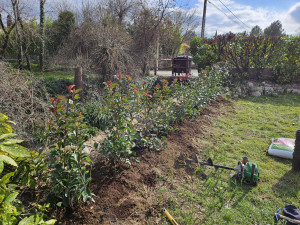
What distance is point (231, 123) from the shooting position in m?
5.25

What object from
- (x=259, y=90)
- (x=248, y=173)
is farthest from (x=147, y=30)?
(x=248, y=173)

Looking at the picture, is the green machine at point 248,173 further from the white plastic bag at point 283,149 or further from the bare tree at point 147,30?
the bare tree at point 147,30

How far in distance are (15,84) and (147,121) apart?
8.17 ft

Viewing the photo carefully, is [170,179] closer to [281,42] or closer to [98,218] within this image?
[98,218]

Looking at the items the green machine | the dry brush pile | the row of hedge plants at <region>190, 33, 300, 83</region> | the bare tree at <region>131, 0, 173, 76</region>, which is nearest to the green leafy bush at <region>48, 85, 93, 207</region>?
the dry brush pile

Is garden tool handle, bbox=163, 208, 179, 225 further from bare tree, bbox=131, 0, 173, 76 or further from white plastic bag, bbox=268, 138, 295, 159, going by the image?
bare tree, bbox=131, 0, 173, 76

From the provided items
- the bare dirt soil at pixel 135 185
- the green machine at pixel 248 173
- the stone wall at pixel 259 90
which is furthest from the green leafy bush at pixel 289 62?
the green machine at pixel 248 173

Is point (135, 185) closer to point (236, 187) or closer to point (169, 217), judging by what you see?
point (169, 217)

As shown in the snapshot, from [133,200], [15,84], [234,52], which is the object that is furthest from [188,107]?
[234,52]

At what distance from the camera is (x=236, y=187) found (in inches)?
101

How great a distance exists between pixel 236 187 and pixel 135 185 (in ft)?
4.17

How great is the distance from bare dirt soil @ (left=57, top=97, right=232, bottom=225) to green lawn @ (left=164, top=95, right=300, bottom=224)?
0.70ft

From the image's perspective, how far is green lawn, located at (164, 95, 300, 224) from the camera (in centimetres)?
222

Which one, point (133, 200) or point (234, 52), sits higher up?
point (234, 52)
